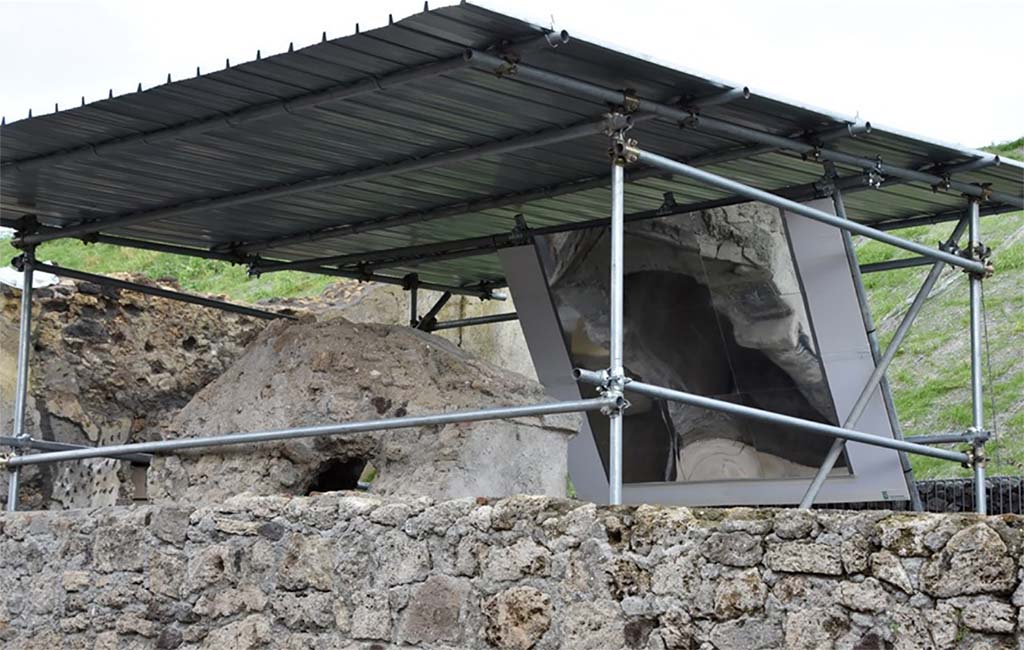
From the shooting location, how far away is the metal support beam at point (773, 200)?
22.4 ft

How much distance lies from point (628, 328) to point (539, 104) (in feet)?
9.53

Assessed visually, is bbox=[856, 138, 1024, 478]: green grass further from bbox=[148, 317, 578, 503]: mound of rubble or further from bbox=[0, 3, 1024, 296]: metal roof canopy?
bbox=[148, 317, 578, 503]: mound of rubble

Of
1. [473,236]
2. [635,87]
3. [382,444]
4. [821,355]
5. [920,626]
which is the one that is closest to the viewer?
[920,626]

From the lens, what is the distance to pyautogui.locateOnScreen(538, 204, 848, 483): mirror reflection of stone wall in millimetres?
9438

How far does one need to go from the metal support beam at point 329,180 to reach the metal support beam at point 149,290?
1.25 ft

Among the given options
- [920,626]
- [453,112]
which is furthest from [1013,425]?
[920,626]

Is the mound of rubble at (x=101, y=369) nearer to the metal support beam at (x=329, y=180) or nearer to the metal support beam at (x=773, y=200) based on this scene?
the metal support beam at (x=329, y=180)

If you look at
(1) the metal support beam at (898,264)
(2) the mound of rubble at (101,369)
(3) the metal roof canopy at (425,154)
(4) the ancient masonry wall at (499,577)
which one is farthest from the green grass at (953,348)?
(4) the ancient masonry wall at (499,577)

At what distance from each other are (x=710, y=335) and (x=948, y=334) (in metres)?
7.59

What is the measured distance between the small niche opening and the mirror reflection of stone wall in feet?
6.64

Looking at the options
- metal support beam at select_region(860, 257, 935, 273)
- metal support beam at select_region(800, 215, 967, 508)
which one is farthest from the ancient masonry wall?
metal support beam at select_region(860, 257, 935, 273)

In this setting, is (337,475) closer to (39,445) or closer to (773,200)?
(39,445)

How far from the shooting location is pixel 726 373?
9.74 meters

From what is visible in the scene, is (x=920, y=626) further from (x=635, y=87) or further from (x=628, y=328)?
(x=628, y=328)
